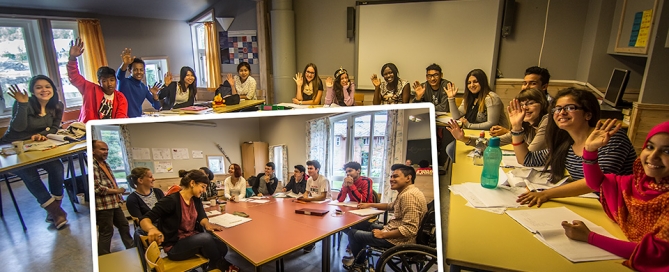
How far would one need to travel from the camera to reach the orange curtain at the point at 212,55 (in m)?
6.86

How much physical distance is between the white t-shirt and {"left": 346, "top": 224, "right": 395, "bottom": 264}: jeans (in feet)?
0.34

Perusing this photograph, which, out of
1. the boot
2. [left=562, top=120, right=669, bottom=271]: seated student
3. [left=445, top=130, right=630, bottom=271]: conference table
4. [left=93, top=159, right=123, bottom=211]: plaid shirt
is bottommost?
the boot

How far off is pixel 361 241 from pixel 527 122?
185cm

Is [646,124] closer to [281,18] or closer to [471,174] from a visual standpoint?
[471,174]

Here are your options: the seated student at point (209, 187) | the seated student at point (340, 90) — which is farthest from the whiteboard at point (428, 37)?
the seated student at point (209, 187)

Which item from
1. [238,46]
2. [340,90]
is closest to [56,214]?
[340,90]

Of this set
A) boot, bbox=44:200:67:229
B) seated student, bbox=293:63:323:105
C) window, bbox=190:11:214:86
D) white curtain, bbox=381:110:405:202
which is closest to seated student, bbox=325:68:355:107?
seated student, bbox=293:63:323:105

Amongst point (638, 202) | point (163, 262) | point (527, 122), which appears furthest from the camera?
point (527, 122)

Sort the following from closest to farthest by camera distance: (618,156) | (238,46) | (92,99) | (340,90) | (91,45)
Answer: (618,156)
(92,99)
(340,90)
(91,45)
(238,46)

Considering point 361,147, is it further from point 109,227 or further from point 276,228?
point 109,227

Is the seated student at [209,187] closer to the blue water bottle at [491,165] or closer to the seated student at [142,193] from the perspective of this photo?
the seated student at [142,193]

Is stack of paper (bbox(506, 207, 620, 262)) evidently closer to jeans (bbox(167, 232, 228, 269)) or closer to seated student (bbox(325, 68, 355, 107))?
jeans (bbox(167, 232, 228, 269))

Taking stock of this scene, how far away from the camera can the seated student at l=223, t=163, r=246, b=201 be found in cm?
73

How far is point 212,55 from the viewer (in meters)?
7.01
